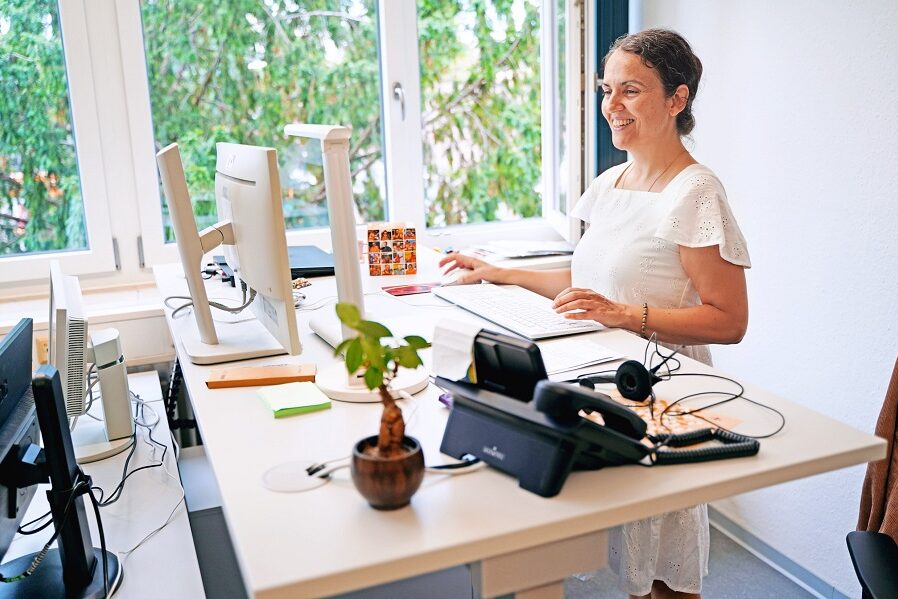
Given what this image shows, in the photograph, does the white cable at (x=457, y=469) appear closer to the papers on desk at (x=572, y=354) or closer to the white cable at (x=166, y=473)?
the papers on desk at (x=572, y=354)

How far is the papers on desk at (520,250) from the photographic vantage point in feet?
9.32

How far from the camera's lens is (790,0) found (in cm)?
242

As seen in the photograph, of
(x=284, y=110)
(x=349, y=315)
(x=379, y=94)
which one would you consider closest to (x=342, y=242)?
(x=349, y=315)

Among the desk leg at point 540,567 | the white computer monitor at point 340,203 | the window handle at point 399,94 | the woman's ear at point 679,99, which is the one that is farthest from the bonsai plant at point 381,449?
the window handle at point 399,94

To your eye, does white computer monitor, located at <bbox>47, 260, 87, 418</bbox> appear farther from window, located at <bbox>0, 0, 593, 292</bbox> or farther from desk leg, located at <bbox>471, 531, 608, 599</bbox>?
window, located at <bbox>0, 0, 593, 292</bbox>

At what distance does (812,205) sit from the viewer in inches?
94.5

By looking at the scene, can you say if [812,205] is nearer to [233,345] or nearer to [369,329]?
[233,345]

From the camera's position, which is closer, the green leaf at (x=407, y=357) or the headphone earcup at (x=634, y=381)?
the green leaf at (x=407, y=357)

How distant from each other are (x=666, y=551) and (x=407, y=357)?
0.88m

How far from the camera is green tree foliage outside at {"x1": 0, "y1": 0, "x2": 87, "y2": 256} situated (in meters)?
2.72

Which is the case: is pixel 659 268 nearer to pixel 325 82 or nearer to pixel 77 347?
pixel 77 347

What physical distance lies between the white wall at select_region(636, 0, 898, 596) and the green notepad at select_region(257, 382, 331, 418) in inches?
59.8

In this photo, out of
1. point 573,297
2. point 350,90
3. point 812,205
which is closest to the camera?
point 573,297

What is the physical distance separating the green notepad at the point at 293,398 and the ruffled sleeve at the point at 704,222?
807 mm
